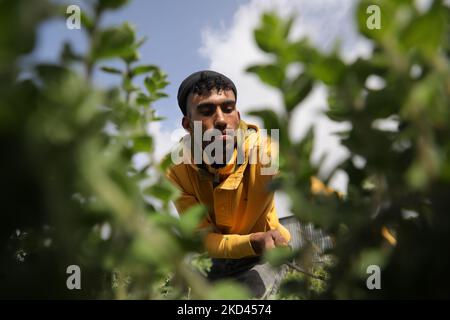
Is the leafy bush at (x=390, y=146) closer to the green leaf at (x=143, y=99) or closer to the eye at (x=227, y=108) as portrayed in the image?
the green leaf at (x=143, y=99)

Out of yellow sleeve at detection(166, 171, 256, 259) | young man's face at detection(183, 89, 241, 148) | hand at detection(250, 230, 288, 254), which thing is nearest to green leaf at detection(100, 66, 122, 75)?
hand at detection(250, 230, 288, 254)

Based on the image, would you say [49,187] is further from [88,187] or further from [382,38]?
[382,38]

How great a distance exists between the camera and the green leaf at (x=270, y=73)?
0.56m

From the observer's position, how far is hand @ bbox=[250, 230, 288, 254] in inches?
85.3

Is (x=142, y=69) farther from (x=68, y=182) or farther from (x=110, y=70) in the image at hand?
(x=68, y=182)

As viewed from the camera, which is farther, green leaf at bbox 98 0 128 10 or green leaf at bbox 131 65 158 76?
green leaf at bbox 131 65 158 76

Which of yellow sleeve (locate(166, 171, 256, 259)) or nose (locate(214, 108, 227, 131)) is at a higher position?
nose (locate(214, 108, 227, 131))

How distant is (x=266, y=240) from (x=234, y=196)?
2.58 ft

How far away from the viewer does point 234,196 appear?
9.86 feet

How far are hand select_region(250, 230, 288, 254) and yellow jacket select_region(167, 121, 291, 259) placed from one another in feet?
1.14

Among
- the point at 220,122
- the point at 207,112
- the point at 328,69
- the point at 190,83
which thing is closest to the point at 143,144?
the point at 328,69

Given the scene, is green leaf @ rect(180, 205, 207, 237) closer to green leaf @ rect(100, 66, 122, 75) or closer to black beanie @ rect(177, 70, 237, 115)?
green leaf @ rect(100, 66, 122, 75)
